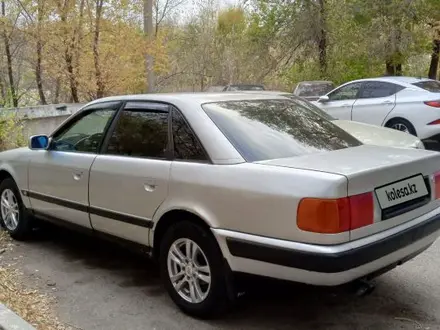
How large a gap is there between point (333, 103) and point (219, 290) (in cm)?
831

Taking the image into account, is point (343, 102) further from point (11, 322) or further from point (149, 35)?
point (11, 322)

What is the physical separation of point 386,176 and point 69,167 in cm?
279

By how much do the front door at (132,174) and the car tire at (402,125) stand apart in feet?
21.8

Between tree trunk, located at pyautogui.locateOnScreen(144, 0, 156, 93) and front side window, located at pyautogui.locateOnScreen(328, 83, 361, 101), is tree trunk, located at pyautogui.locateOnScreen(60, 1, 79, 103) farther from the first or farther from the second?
front side window, located at pyautogui.locateOnScreen(328, 83, 361, 101)

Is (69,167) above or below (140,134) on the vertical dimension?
below

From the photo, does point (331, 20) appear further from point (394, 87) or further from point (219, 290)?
point (219, 290)

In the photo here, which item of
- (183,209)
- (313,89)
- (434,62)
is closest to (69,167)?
(183,209)

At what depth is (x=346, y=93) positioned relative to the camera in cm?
1099

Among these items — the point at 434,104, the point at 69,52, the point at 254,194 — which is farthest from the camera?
the point at 69,52

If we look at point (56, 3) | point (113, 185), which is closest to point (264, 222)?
point (113, 185)

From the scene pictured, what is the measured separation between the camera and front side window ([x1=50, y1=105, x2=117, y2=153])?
14.9 ft

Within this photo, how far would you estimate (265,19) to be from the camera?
79.2 ft

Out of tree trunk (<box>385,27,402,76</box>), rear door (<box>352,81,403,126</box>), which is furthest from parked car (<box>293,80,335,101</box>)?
rear door (<box>352,81,403,126</box>)

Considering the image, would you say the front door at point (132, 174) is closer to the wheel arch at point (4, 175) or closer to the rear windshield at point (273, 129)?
the rear windshield at point (273, 129)
